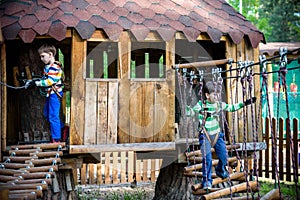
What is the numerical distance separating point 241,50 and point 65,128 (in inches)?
134

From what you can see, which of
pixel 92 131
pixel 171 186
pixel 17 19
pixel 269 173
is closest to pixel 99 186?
pixel 171 186

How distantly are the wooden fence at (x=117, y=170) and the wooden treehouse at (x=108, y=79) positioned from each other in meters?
4.57

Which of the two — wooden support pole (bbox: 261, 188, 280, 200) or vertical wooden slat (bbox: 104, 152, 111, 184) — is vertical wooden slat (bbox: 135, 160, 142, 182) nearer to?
vertical wooden slat (bbox: 104, 152, 111, 184)

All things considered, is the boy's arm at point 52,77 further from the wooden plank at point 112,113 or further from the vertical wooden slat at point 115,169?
the vertical wooden slat at point 115,169

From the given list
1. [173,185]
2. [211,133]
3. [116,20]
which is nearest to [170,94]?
[116,20]

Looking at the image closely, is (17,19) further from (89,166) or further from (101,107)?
(89,166)

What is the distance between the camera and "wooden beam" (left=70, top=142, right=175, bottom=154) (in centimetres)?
719

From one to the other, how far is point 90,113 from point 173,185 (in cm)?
395

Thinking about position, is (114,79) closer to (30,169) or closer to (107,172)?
(30,169)

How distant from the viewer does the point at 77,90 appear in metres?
7.20

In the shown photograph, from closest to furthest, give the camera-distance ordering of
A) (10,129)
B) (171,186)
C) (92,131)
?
1. (92,131)
2. (10,129)
3. (171,186)

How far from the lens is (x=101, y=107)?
288 inches

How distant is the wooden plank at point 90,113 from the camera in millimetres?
→ 7246

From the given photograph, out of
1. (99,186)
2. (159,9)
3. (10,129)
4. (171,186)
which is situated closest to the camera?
(159,9)
